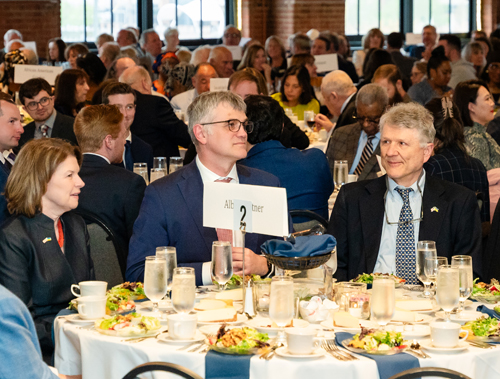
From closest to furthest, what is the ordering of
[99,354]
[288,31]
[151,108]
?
[99,354] → [151,108] → [288,31]

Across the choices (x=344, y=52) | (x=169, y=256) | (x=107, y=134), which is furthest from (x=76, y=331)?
(x=344, y=52)

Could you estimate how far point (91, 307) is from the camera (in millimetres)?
2398

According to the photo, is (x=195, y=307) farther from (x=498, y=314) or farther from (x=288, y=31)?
(x=288, y=31)

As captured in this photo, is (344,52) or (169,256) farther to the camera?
(344,52)

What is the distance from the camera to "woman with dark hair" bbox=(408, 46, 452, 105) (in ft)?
28.8

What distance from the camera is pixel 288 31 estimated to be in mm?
14039

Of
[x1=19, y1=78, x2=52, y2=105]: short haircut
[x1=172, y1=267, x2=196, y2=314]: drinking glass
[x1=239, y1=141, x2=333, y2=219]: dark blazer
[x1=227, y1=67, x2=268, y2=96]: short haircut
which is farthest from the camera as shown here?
[x1=227, y1=67, x2=268, y2=96]: short haircut

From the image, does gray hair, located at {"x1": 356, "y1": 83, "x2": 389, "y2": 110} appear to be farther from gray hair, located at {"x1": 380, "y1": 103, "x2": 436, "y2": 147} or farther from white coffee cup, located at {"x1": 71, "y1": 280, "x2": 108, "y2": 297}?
white coffee cup, located at {"x1": 71, "y1": 280, "x2": 108, "y2": 297}

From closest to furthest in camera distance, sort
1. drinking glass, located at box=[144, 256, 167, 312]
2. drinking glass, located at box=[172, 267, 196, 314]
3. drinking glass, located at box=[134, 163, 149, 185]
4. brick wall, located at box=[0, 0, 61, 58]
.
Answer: drinking glass, located at box=[172, 267, 196, 314]
drinking glass, located at box=[144, 256, 167, 312]
drinking glass, located at box=[134, 163, 149, 185]
brick wall, located at box=[0, 0, 61, 58]

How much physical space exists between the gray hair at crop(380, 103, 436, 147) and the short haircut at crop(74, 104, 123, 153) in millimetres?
1646

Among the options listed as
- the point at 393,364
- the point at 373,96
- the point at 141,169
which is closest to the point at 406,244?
the point at 393,364

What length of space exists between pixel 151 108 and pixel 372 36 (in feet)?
22.6

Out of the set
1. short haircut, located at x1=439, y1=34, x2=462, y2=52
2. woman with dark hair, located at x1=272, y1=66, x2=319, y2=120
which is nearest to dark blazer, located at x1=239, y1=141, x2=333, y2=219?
woman with dark hair, located at x1=272, y1=66, x2=319, y2=120

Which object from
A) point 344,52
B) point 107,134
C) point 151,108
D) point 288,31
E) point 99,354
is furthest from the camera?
point 288,31
